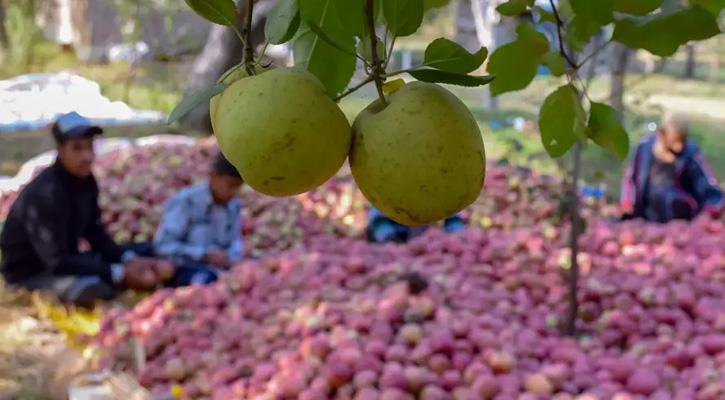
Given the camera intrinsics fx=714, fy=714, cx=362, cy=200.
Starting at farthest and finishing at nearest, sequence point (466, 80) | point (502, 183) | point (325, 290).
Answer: point (502, 183), point (325, 290), point (466, 80)

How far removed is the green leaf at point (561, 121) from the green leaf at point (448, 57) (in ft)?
0.85

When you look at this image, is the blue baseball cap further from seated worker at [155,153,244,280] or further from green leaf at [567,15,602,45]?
green leaf at [567,15,602,45]

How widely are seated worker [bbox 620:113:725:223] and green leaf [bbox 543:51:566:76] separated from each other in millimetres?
3102

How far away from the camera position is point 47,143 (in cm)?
605

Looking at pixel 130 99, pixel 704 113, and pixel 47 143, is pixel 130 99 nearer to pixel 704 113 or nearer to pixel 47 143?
pixel 47 143

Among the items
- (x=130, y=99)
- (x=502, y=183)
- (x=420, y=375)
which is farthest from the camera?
(x=130, y=99)

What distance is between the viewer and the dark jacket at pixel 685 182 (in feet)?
12.1

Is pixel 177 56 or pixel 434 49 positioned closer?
pixel 434 49

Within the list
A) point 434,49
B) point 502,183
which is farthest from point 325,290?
point 502,183

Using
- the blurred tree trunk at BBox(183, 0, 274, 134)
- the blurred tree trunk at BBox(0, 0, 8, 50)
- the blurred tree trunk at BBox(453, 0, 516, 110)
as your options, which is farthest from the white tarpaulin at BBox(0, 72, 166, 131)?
the blurred tree trunk at BBox(0, 0, 8, 50)

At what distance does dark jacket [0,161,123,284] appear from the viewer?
8.35ft

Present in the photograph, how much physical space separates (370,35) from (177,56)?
896 centimetres

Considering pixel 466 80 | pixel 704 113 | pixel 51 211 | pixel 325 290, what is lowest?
pixel 704 113

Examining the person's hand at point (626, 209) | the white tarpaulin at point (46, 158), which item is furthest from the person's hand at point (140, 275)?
the person's hand at point (626, 209)
